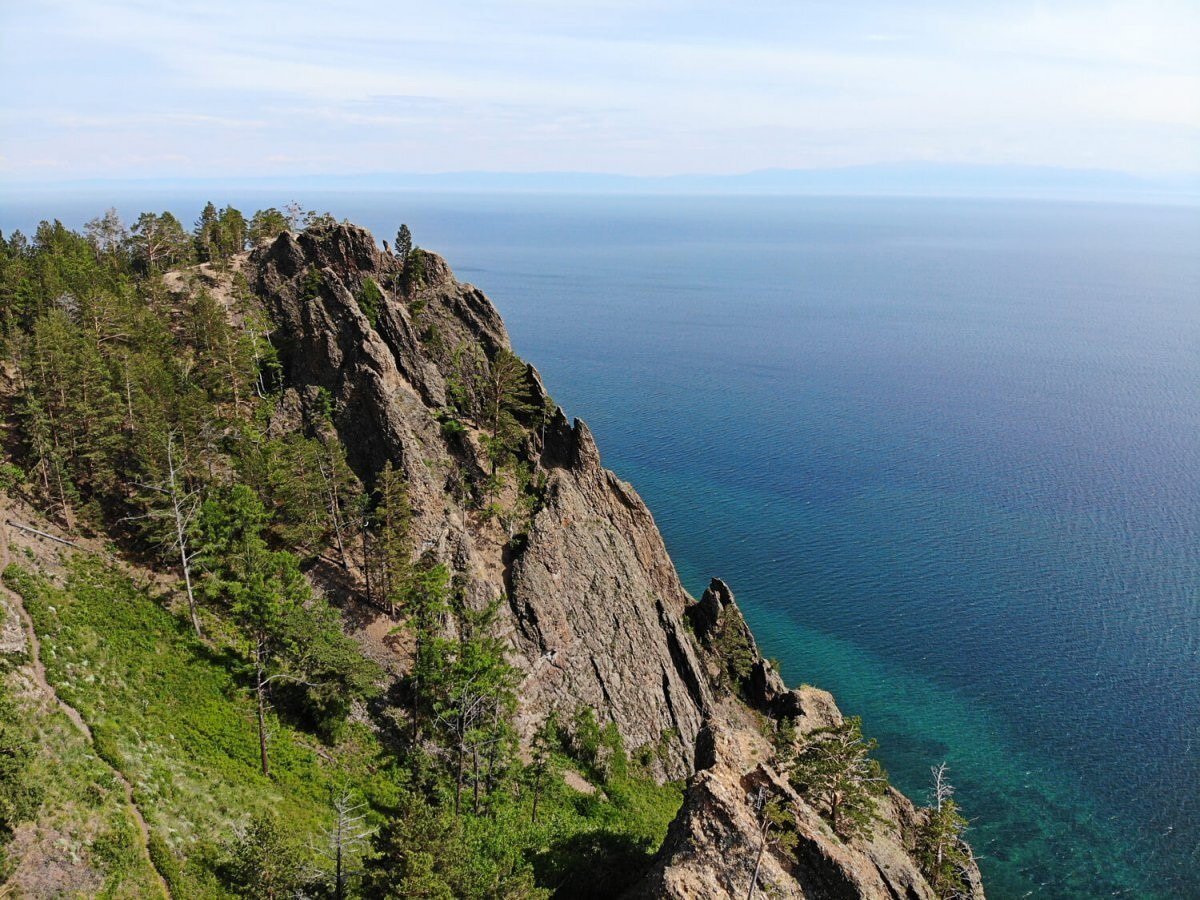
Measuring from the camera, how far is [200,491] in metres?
56.3

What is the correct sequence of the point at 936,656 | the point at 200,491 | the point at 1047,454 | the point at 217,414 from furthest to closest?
the point at 1047,454
the point at 936,656
the point at 217,414
the point at 200,491

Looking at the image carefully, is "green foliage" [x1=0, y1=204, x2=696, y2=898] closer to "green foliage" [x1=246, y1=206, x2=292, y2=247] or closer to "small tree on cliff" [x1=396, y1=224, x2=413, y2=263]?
"small tree on cliff" [x1=396, y1=224, x2=413, y2=263]

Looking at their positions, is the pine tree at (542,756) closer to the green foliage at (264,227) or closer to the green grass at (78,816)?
the green grass at (78,816)

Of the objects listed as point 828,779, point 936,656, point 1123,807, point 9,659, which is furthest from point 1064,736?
point 9,659

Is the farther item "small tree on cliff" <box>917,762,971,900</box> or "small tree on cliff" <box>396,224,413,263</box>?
"small tree on cliff" <box>396,224,413,263</box>

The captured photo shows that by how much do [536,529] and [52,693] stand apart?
37.0 meters

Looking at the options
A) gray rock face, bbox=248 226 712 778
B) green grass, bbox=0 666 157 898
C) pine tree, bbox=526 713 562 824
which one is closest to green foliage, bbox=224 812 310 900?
green grass, bbox=0 666 157 898

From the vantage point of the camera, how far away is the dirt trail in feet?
104

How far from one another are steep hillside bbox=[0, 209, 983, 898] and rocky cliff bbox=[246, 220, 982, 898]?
34 cm

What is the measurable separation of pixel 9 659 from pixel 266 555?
15.5 metres

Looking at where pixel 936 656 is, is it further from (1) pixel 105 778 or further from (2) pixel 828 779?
(1) pixel 105 778

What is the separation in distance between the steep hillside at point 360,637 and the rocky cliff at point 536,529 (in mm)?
341

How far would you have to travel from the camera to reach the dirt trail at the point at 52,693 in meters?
31.8

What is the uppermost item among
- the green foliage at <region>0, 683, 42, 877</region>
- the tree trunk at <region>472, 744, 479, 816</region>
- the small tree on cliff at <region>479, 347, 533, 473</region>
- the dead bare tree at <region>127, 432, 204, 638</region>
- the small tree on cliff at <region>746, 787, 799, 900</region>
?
the small tree on cliff at <region>479, 347, 533, 473</region>
